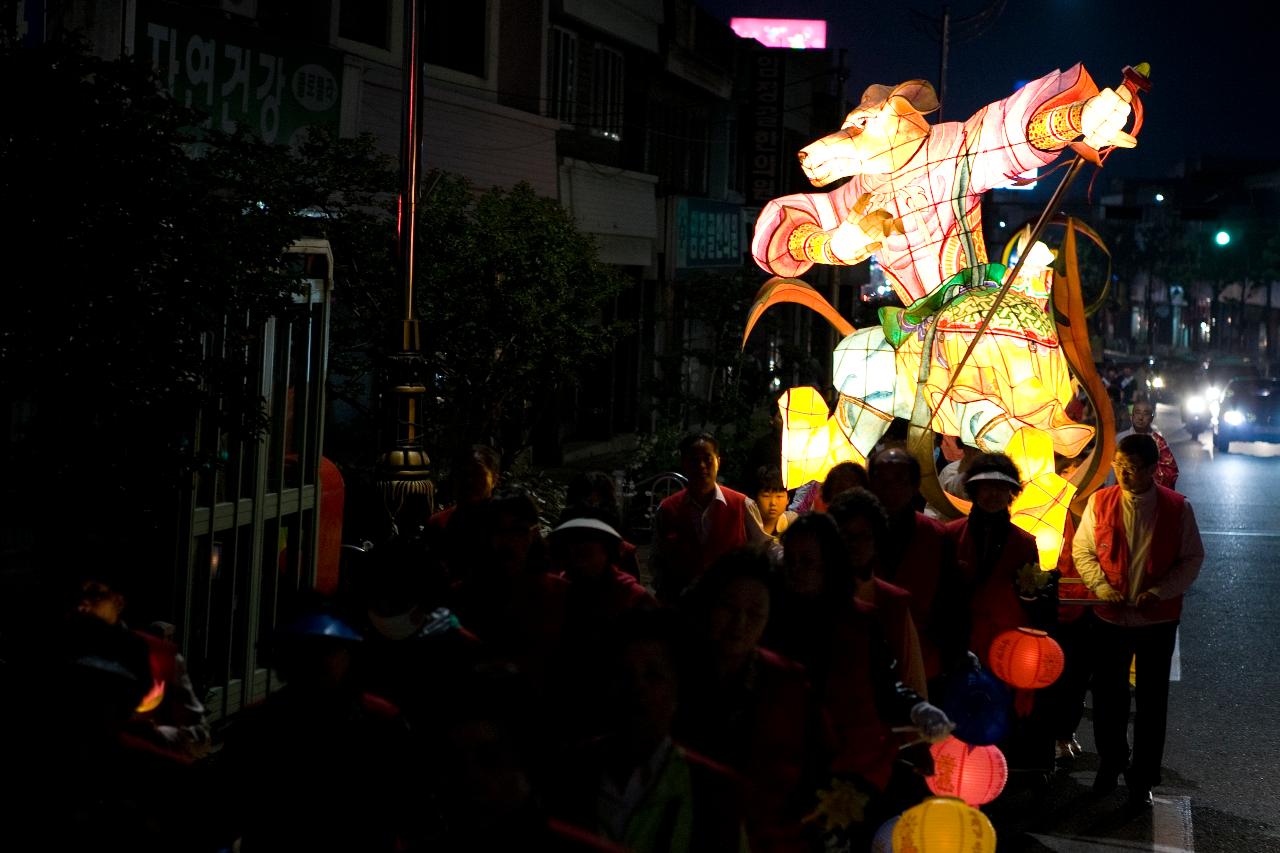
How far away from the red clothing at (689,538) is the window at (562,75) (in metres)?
16.5

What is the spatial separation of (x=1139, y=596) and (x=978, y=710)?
6.26ft

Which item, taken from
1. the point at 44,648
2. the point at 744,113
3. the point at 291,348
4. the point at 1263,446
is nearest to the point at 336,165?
the point at 291,348

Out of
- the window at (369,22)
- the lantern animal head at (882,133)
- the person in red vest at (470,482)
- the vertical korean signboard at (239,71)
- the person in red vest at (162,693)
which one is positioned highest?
the window at (369,22)

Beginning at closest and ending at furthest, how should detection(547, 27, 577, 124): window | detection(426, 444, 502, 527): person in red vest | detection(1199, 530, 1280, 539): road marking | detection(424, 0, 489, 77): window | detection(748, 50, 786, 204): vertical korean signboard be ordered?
detection(426, 444, 502, 527): person in red vest
detection(1199, 530, 1280, 539): road marking
detection(424, 0, 489, 77): window
detection(547, 27, 577, 124): window
detection(748, 50, 786, 204): vertical korean signboard

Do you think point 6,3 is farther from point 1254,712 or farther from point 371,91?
point 371,91

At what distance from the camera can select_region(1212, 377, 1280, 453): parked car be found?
33000 millimetres

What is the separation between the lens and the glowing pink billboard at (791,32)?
4897 cm

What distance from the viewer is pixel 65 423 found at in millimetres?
6004

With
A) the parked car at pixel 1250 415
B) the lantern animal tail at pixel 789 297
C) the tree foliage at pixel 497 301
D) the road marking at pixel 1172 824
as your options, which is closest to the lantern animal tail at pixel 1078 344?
the lantern animal tail at pixel 789 297

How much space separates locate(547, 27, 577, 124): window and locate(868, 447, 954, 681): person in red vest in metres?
17.8

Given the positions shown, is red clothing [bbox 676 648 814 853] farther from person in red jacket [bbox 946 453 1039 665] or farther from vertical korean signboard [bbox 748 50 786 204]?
vertical korean signboard [bbox 748 50 786 204]

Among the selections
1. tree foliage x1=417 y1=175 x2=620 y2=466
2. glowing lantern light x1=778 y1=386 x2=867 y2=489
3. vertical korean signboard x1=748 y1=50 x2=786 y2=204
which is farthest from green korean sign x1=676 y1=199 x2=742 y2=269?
glowing lantern light x1=778 y1=386 x2=867 y2=489

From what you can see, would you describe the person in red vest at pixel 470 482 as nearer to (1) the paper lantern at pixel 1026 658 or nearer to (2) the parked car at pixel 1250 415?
(1) the paper lantern at pixel 1026 658

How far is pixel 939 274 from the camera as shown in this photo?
11.1 meters
